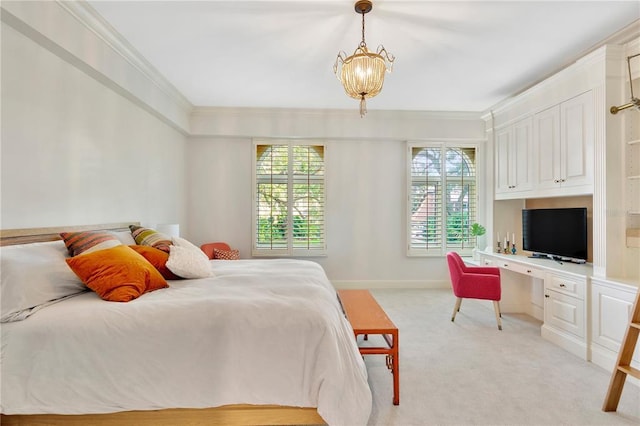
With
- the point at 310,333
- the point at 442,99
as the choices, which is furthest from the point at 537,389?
the point at 442,99

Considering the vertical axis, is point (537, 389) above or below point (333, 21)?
below

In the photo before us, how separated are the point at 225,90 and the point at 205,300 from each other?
10.1 ft

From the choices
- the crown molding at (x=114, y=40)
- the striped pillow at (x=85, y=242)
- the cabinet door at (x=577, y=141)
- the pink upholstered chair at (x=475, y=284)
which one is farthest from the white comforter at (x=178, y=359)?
the cabinet door at (x=577, y=141)

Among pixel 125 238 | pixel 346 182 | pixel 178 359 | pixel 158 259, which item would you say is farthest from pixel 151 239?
pixel 346 182

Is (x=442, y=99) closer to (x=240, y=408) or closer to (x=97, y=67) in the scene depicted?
(x=97, y=67)

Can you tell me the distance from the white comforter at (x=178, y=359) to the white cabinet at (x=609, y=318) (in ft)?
7.27

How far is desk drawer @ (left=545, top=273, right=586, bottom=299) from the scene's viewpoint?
2693 mm

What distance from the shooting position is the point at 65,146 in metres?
2.34

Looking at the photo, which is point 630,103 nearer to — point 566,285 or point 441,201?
point 566,285

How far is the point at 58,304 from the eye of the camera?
5.42 ft

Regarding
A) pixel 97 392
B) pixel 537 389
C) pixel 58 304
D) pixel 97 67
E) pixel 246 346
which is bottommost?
pixel 537 389

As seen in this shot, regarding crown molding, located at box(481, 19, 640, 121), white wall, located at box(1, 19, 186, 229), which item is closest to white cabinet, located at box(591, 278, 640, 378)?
crown molding, located at box(481, 19, 640, 121)

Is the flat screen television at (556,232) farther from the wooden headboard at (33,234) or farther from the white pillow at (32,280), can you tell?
the wooden headboard at (33,234)

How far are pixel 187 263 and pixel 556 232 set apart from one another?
375cm
